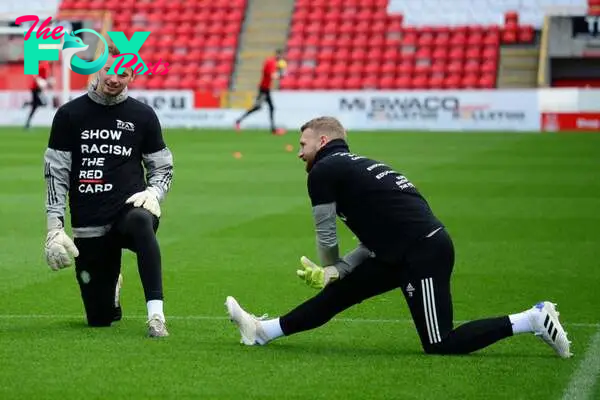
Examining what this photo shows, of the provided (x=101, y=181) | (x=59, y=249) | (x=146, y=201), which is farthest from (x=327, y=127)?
(x=59, y=249)

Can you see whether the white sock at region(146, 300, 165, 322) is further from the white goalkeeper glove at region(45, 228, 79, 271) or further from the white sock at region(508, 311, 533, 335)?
the white sock at region(508, 311, 533, 335)

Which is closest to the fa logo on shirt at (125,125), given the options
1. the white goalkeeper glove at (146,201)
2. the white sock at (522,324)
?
the white goalkeeper glove at (146,201)

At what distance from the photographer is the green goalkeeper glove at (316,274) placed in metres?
8.38

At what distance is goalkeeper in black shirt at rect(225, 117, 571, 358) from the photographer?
8.33m

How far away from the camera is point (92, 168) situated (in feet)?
31.1

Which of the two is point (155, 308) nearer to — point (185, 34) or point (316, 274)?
point (316, 274)

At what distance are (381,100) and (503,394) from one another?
102 feet

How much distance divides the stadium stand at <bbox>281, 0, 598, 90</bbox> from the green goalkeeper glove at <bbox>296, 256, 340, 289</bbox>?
3306 cm

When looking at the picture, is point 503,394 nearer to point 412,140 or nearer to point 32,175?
point 32,175

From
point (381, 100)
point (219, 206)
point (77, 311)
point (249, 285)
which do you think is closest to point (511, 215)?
point (219, 206)

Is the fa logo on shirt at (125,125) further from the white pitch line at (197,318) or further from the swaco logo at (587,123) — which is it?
the swaco logo at (587,123)

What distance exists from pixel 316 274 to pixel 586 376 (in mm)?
1716

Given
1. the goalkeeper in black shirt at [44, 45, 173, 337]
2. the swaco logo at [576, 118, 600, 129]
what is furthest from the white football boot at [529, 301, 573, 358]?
the swaco logo at [576, 118, 600, 129]

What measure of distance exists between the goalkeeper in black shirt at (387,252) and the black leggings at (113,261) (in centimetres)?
128
